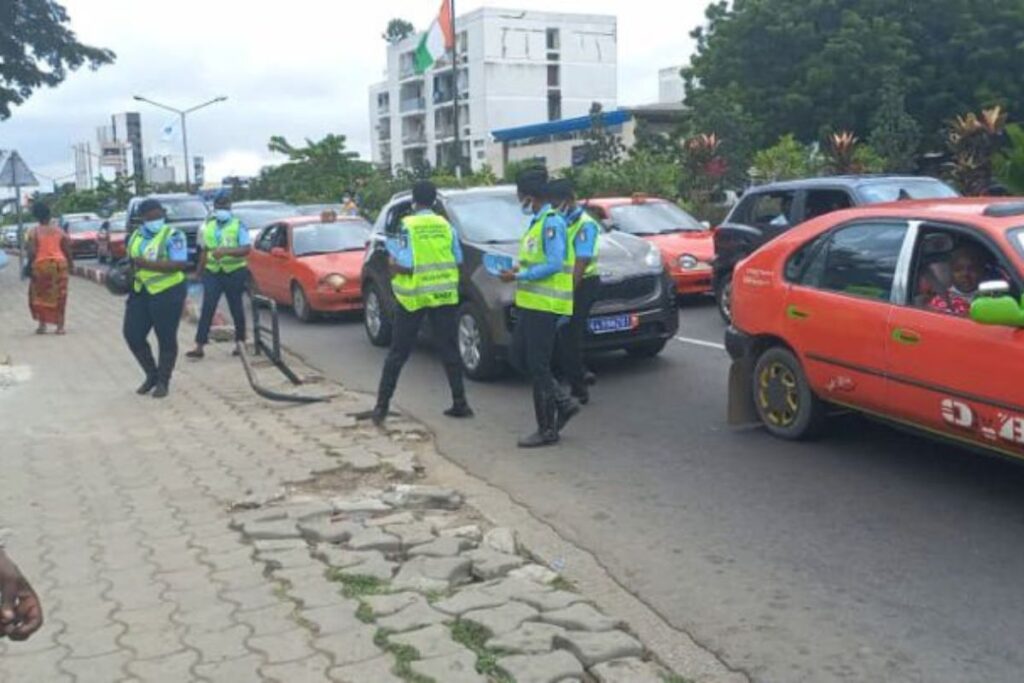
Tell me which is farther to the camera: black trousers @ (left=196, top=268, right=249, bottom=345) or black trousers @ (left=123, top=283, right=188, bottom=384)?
black trousers @ (left=196, top=268, right=249, bottom=345)

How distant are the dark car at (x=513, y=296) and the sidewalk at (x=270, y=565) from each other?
1.52 metres

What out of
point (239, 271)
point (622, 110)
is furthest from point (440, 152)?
point (239, 271)

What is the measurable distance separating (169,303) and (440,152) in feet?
284

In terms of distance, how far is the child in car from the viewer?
19.5 feet

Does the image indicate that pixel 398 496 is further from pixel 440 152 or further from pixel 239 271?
pixel 440 152

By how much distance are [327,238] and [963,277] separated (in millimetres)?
11139

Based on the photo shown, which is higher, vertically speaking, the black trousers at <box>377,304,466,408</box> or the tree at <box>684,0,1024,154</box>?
the tree at <box>684,0,1024,154</box>

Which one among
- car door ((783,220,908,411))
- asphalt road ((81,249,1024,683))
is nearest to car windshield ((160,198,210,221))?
asphalt road ((81,249,1024,683))

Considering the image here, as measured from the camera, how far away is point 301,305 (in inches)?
609

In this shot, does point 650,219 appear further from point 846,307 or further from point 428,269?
point 846,307

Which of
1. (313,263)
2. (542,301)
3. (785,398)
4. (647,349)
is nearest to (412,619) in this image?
(542,301)

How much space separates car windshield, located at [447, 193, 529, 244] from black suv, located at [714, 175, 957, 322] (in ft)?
8.31

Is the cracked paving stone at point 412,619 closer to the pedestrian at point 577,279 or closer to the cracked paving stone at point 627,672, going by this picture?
the cracked paving stone at point 627,672

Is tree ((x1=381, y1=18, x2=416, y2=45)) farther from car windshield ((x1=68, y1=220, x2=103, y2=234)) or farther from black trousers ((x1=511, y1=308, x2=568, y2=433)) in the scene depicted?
black trousers ((x1=511, y1=308, x2=568, y2=433))
